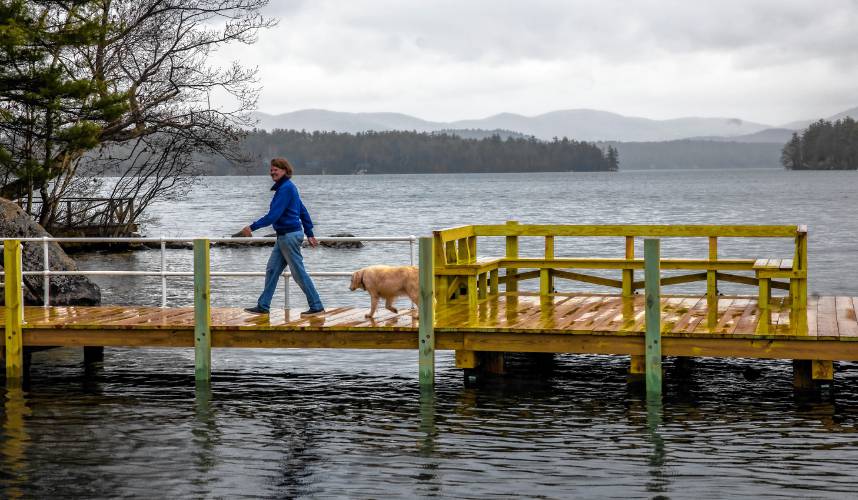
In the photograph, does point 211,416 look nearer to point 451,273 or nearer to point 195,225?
point 451,273

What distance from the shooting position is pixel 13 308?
543 inches

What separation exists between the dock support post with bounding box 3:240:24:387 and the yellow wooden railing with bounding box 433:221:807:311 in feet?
16.0

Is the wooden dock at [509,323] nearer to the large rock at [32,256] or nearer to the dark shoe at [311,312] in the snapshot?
the dark shoe at [311,312]

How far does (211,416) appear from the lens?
1310cm

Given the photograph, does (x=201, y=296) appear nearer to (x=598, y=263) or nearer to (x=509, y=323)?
(x=509, y=323)

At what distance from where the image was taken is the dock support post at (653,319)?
12562mm

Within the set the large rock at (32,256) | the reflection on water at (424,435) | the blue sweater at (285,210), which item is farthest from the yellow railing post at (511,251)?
the large rock at (32,256)

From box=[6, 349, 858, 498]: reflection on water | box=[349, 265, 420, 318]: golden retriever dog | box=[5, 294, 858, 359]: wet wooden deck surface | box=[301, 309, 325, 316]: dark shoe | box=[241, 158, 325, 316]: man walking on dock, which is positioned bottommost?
box=[6, 349, 858, 498]: reflection on water

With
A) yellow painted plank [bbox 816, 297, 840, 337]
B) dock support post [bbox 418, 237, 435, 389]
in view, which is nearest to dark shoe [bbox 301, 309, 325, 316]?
dock support post [bbox 418, 237, 435, 389]

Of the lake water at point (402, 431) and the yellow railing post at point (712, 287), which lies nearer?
the lake water at point (402, 431)

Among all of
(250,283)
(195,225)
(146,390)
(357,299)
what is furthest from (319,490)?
(195,225)

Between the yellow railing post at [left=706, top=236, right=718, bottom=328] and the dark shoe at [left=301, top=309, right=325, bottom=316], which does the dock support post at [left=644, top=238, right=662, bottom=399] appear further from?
the dark shoe at [left=301, top=309, right=325, bottom=316]

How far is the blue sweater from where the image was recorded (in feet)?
43.7

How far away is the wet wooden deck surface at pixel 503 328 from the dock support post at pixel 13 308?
16 centimetres
